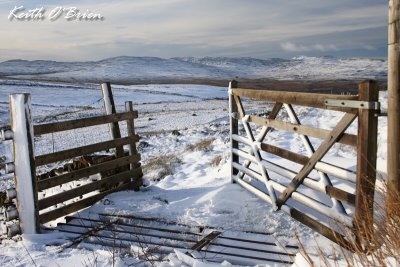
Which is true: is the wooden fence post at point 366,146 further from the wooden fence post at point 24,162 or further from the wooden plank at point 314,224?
the wooden fence post at point 24,162

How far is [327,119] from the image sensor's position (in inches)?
652

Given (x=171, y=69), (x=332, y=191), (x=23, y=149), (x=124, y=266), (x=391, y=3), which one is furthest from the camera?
(x=171, y=69)

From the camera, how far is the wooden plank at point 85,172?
6277mm

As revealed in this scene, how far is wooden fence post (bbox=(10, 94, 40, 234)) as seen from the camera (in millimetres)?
5770

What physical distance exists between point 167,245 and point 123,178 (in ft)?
9.54

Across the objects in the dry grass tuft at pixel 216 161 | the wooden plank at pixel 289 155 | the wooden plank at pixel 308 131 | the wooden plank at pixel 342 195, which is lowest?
the dry grass tuft at pixel 216 161

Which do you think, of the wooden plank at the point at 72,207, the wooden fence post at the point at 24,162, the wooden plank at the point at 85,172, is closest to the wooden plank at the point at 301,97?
the wooden plank at the point at 85,172

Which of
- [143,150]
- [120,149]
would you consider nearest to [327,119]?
[143,150]

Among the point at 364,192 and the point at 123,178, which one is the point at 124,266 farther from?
→ the point at 123,178

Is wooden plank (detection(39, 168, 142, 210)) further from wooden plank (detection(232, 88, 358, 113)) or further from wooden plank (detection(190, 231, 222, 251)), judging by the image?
wooden plank (detection(232, 88, 358, 113))

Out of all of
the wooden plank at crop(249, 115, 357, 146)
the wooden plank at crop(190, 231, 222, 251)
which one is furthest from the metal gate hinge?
the wooden plank at crop(190, 231, 222, 251)

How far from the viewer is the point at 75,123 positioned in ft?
22.3

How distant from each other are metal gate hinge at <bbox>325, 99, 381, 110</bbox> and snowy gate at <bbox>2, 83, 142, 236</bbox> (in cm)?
405

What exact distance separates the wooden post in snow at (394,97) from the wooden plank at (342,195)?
1.76ft
